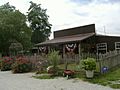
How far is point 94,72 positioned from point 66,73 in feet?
6.26

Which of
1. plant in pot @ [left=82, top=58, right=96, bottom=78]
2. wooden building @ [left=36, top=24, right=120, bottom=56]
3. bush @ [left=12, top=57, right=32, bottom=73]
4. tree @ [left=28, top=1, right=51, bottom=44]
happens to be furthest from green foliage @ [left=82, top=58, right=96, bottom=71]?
tree @ [left=28, top=1, right=51, bottom=44]

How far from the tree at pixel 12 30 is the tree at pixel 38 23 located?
16.2 m

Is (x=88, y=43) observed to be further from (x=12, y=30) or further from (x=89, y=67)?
(x=12, y=30)

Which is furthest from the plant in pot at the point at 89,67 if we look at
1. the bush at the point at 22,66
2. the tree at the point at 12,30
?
the tree at the point at 12,30

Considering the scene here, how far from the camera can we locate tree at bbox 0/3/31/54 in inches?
1564

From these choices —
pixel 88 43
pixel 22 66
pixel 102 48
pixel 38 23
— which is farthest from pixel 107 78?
pixel 38 23

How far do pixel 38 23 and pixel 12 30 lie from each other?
21482 millimetres

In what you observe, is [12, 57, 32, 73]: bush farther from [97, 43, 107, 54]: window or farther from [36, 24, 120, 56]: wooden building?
[97, 43, 107, 54]: window

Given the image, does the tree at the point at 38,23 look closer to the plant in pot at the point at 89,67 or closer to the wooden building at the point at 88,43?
the wooden building at the point at 88,43

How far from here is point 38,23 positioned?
6141 cm

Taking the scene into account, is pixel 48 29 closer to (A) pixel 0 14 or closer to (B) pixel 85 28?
(A) pixel 0 14

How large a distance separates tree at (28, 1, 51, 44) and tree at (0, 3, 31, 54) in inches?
638

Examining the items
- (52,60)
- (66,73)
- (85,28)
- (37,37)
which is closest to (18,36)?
(85,28)

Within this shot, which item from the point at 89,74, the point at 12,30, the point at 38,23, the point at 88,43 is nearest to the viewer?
the point at 89,74
